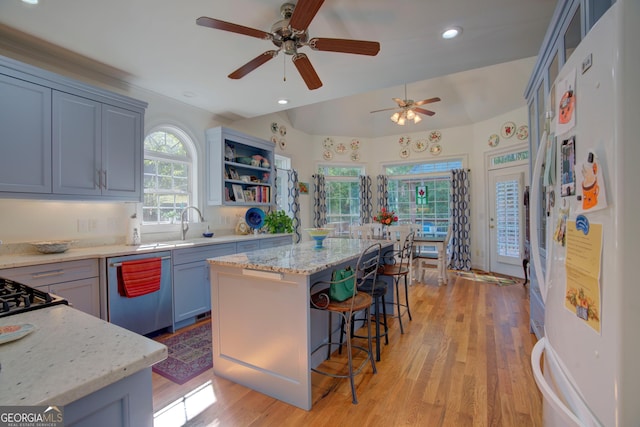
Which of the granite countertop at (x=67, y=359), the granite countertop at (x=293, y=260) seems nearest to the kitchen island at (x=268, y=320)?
the granite countertop at (x=293, y=260)

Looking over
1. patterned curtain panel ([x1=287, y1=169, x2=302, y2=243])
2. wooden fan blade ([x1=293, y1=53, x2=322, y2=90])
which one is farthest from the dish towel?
patterned curtain panel ([x1=287, y1=169, x2=302, y2=243])

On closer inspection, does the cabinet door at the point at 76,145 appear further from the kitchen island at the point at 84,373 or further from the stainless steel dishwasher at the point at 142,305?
the kitchen island at the point at 84,373

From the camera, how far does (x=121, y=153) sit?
2877 mm

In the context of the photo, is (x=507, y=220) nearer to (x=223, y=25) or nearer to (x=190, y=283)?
(x=190, y=283)

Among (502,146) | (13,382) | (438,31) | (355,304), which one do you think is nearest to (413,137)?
(502,146)

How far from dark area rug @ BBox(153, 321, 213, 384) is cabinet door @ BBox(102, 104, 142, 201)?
153 centimetres

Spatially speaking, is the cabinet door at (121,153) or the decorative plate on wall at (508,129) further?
the decorative plate on wall at (508,129)

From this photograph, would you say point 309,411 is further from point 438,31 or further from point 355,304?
point 438,31

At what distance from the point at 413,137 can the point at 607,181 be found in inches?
246

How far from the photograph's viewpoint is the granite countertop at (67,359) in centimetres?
56

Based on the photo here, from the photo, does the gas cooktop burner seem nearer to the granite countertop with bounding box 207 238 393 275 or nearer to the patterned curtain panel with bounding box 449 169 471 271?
the granite countertop with bounding box 207 238 393 275

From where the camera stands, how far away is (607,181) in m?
0.63
